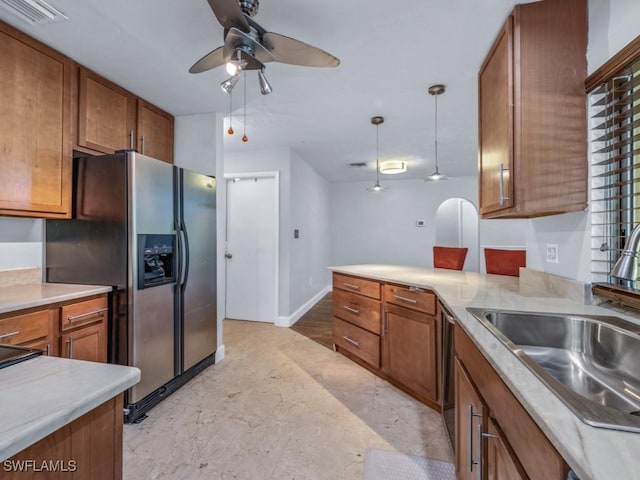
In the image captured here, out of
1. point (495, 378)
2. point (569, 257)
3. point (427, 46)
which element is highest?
point (427, 46)

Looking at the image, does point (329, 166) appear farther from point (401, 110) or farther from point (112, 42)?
point (112, 42)

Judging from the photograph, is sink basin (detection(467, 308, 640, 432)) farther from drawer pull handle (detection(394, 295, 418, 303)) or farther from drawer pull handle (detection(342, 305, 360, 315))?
drawer pull handle (detection(342, 305, 360, 315))

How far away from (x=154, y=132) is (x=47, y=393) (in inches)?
104

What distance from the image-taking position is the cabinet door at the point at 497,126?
150 cm

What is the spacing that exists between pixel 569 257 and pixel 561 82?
0.87 metres

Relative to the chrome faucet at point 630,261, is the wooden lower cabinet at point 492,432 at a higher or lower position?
lower

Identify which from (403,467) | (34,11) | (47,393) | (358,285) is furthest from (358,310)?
(34,11)

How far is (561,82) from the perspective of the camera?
1.44m

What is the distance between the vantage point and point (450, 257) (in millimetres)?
3316

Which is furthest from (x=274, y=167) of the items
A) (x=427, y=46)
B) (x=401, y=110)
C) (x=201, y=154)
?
(x=427, y=46)

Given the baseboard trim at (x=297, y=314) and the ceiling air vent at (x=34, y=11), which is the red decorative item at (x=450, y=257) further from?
the ceiling air vent at (x=34, y=11)

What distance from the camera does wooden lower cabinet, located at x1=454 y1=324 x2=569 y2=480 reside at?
620 millimetres

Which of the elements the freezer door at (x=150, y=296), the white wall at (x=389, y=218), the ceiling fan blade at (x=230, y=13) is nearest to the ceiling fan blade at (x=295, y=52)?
the ceiling fan blade at (x=230, y=13)

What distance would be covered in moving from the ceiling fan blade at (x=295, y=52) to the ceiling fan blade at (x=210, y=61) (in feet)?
0.80
